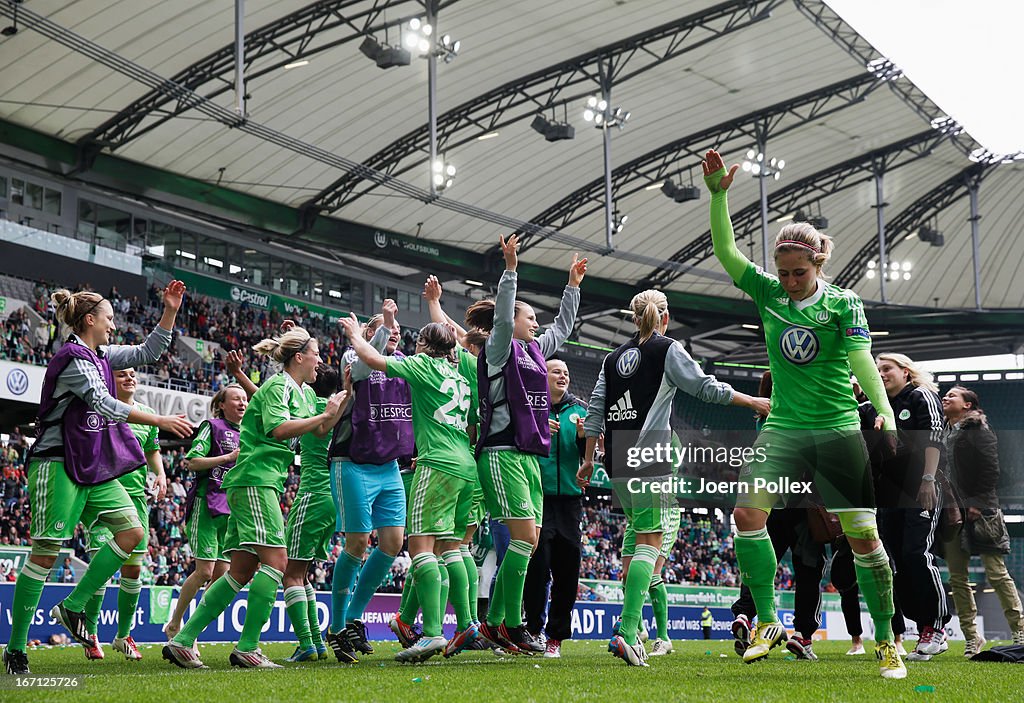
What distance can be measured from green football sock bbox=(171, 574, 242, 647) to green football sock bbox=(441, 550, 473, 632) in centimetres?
128

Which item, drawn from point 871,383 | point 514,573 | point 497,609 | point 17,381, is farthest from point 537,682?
point 17,381

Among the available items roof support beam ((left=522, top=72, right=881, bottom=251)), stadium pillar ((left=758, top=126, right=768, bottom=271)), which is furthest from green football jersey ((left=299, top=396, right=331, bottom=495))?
stadium pillar ((left=758, top=126, right=768, bottom=271))

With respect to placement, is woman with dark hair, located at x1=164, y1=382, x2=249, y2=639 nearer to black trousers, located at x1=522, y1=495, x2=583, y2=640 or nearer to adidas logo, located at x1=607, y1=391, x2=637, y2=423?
black trousers, located at x1=522, y1=495, x2=583, y2=640

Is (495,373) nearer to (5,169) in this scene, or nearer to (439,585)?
(439,585)

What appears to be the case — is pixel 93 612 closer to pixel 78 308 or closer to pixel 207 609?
pixel 207 609

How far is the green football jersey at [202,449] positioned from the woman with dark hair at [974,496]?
19.0 ft

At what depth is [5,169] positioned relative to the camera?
1021 inches

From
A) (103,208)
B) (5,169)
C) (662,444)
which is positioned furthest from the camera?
(103,208)

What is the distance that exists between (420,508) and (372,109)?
2225cm

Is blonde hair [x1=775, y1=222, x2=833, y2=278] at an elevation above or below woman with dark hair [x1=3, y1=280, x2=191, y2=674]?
above

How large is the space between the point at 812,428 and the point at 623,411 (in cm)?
156

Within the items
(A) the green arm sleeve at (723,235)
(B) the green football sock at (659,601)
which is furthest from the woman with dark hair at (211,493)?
(A) the green arm sleeve at (723,235)

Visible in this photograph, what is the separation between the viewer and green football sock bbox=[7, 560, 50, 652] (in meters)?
5.65

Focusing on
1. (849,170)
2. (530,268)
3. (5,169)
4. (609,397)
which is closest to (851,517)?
(609,397)
